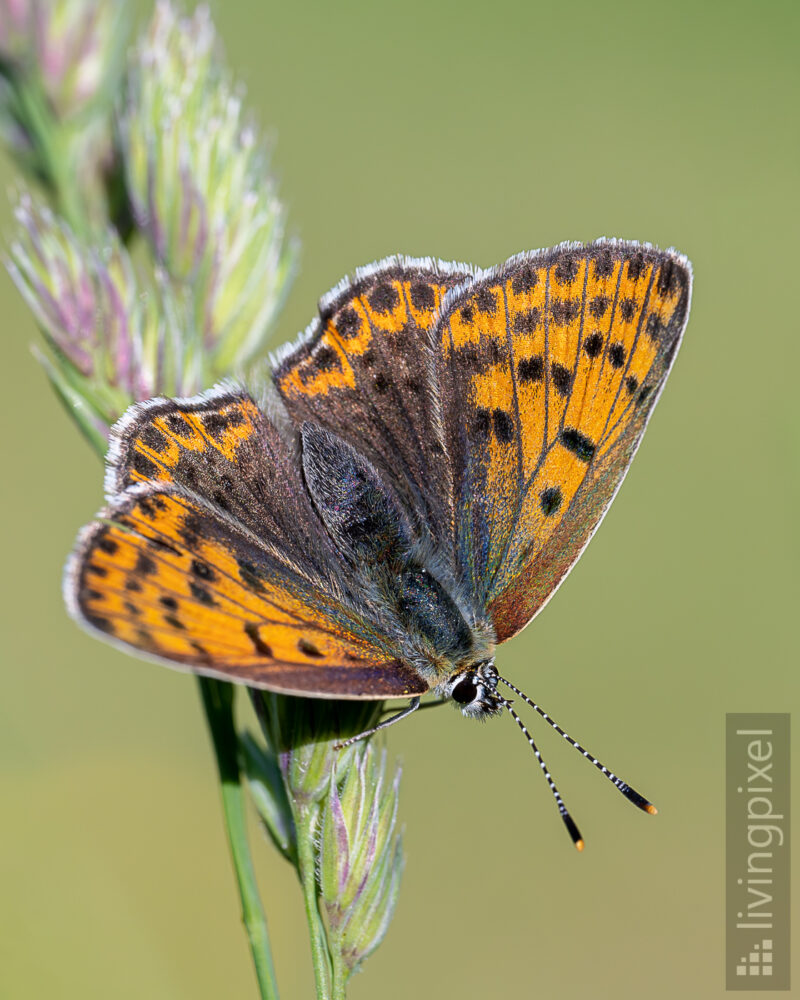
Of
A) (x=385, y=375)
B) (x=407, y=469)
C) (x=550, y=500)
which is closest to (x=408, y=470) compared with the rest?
(x=407, y=469)

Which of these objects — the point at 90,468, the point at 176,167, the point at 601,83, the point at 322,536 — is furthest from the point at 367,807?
the point at 601,83

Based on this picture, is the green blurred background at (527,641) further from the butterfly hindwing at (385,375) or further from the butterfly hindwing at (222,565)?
the butterfly hindwing at (222,565)

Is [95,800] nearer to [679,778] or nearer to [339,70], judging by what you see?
[679,778]

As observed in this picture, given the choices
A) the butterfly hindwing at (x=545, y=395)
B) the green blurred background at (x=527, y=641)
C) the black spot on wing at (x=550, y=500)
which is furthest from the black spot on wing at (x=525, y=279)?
the green blurred background at (x=527, y=641)

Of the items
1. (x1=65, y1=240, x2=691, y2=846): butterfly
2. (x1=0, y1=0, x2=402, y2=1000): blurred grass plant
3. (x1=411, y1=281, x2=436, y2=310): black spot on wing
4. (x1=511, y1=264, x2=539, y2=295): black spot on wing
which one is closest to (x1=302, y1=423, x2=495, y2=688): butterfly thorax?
(x1=65, y1=240, x2=691, y2=846): butterfly

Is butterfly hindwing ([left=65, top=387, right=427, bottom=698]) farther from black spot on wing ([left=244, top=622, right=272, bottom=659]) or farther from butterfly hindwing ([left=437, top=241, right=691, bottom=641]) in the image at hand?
butterfly hindwing ([left=437, top=241, right=691, bottom=641])

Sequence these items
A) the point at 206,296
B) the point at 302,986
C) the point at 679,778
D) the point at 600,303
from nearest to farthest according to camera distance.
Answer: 1. the point at 600,303
2. the point at 206,296
3. the point at 302,986
4. the point at 679,778

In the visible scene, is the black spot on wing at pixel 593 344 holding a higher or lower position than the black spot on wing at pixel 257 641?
higher
